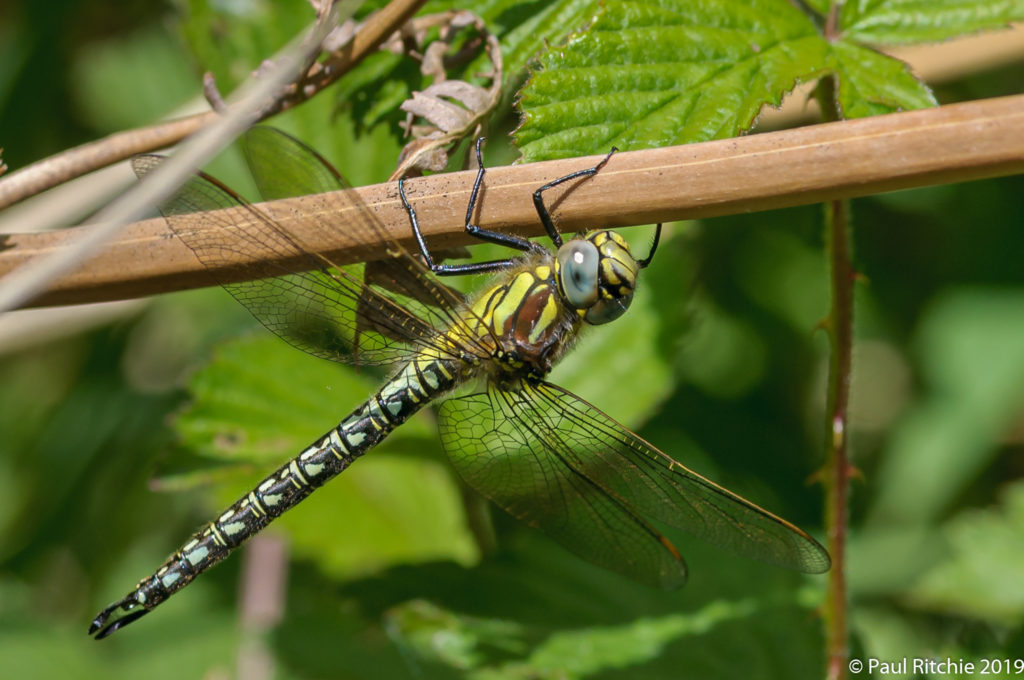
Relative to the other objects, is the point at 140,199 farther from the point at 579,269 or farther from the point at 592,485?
the point at 592,485

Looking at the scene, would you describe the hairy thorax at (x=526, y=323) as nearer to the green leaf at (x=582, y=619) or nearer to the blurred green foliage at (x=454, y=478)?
the blurred green foliage at (x=454, y=478)

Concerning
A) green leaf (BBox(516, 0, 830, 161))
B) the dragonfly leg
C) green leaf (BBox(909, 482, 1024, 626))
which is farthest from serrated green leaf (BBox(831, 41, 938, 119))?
green leaf (BBox(909, 482, 1024, 626))

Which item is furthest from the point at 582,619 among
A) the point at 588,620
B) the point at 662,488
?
the point at 662,488

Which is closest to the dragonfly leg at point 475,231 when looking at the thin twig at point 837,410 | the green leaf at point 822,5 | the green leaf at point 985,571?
the thin twig at point 837,410

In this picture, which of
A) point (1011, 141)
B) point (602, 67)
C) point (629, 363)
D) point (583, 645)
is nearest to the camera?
point (1011, 141)

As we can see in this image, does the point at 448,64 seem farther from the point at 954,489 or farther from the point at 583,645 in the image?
the point at 954,489

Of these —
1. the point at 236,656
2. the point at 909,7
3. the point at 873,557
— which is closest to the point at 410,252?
the point at 909,7

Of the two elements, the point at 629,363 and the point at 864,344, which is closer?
the point at 629,363

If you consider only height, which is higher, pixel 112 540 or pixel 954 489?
pixel 954 489
